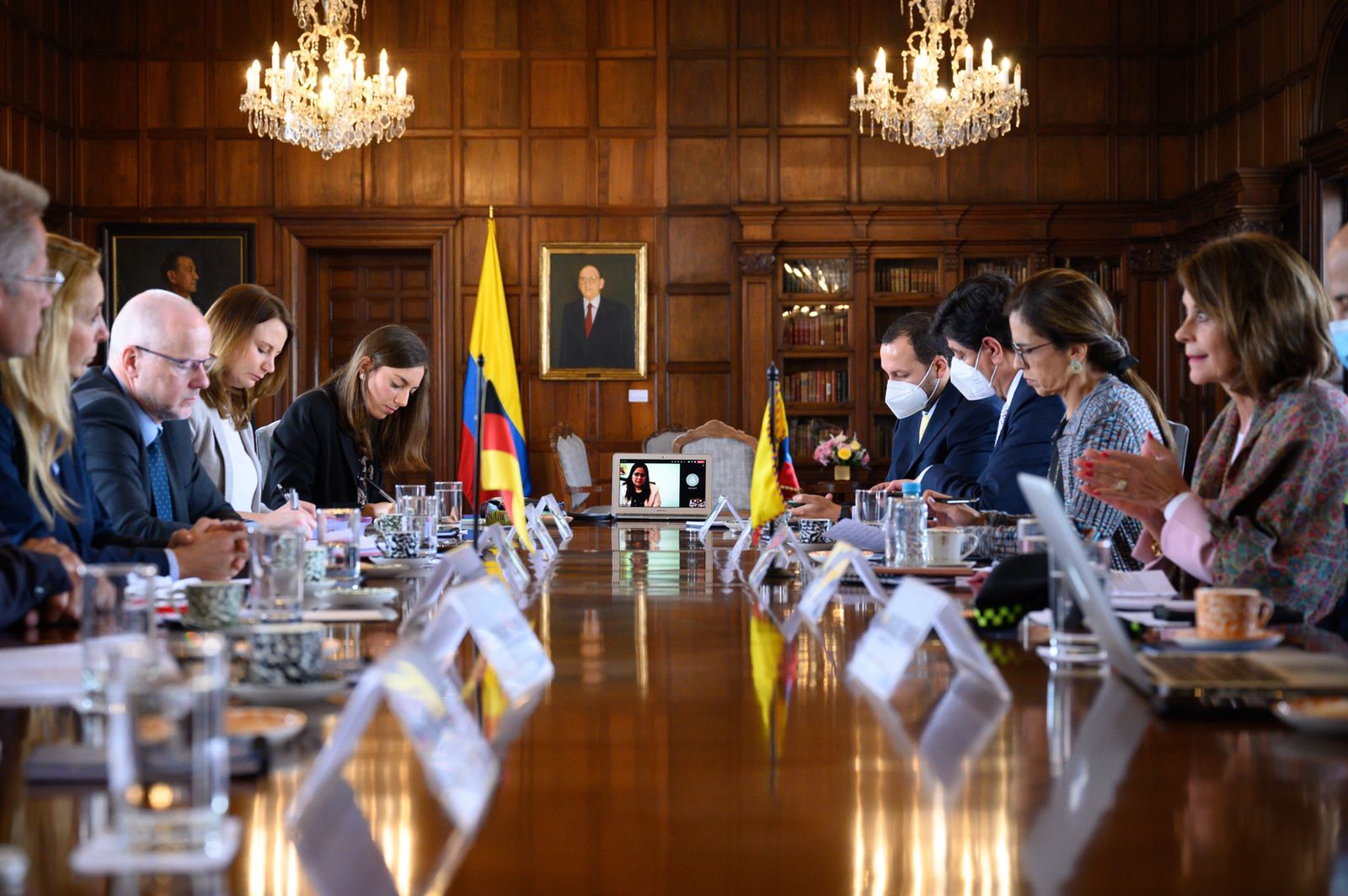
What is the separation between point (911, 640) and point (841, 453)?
7.40m

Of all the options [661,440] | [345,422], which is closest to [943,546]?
[345,422]

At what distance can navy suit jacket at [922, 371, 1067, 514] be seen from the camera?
13.1ft

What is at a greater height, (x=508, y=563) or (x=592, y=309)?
(x=592, y=309)

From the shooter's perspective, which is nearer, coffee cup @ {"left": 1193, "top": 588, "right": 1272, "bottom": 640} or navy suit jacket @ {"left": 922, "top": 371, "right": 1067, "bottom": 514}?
coffee cup @ {"left": 1193, "top": 588, "right": 1272, "bottom": 640}

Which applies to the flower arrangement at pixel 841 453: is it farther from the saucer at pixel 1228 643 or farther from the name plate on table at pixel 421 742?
the name plate on table at pixel 421 742

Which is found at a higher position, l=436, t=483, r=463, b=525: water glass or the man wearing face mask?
the man wearing face mask

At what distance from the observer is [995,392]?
478cm

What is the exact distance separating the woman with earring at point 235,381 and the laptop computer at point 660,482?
5.66 ft

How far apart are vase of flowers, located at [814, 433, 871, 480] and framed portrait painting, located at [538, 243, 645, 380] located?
5.28ft

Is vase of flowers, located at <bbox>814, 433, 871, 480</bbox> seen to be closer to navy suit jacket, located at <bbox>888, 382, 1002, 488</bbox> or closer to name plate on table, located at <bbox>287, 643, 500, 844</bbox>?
navy suit jacket, located at <bbox>888, 382, 1002, 488</bbox>

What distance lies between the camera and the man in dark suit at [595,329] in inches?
395

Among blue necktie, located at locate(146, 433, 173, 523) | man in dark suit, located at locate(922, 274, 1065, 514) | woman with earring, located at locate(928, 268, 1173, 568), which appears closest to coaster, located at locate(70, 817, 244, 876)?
woman with earring, located at locate(928, 268, 1173, 568)

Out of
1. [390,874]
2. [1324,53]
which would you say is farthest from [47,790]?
[1324,53]

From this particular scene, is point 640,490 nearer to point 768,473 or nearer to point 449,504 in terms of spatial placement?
point 449,504
